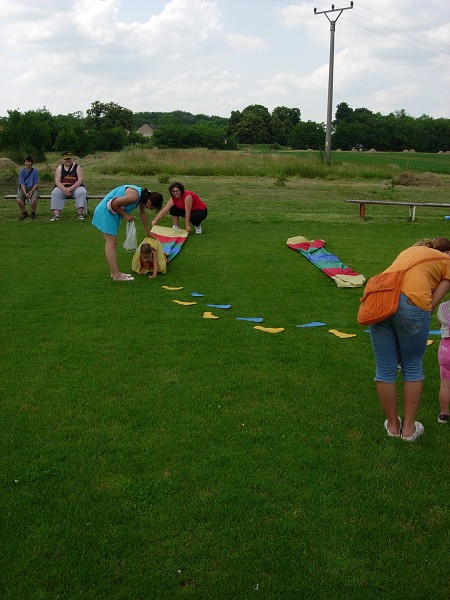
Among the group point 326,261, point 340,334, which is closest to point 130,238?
point 326,261

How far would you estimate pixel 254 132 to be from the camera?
311 ft

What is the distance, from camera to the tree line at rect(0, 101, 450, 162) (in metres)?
60.8

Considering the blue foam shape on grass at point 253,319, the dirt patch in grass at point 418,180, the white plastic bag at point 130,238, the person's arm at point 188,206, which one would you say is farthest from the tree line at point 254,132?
the blue foam shape on grass at point 253,319

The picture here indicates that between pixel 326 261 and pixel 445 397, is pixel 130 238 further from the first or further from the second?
pixel 445 397

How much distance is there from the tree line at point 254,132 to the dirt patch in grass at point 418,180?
112 ft

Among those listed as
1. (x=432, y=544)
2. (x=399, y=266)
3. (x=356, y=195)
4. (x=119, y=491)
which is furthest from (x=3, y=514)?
(x=356, y=195)

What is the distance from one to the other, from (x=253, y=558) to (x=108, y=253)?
6.35m

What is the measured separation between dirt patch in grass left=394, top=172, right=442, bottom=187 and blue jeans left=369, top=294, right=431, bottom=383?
23404 mm

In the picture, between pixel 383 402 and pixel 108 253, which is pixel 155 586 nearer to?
pixel 383 402

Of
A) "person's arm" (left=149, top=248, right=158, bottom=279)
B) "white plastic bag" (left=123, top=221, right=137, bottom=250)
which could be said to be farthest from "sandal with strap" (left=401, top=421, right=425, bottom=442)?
"white plastic bag" (left=123, top=221, right=137, bottom=250)

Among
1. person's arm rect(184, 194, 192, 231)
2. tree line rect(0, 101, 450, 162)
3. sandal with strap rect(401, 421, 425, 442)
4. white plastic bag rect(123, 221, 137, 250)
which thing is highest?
tree line rect(0, 101, 450, 162)

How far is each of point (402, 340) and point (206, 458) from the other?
157 cm

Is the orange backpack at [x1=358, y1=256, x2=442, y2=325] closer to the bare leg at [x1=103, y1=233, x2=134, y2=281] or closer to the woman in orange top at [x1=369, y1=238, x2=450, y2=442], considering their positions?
the woman in orange top at [x1=369, y1=238, x2=450, y2=442]

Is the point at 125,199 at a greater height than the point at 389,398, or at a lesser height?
Result: greater
